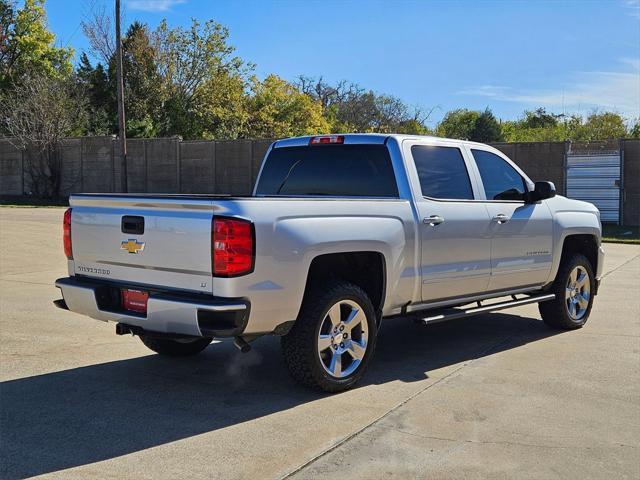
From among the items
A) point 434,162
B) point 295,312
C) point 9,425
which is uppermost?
point 434,162

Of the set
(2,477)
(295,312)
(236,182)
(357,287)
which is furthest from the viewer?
(236,182)

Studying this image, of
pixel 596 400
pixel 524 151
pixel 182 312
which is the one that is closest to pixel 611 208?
pixel 524 151

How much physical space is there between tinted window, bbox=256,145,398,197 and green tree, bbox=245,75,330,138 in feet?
134

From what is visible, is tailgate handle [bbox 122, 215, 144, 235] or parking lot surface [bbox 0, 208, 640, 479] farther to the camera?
tailgate handle [bbox 122, 215, 144, 235]

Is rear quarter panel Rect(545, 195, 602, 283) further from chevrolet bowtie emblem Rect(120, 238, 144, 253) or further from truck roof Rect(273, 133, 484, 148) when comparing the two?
chevrolet bowtie emblem Rect(120, 238, 144, 253)

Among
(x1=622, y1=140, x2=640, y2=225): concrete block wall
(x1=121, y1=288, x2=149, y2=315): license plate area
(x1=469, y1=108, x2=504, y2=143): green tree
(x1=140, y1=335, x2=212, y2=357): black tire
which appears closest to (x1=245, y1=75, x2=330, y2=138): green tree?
(x1=622, y1=140, x2=640, y2=225): concrete block wall

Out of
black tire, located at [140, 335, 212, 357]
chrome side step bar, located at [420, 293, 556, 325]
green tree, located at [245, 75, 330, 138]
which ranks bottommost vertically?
black tire, located at [140, 335, 212, 357]

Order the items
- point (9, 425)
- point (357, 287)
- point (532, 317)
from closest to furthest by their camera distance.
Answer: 1. point (9, 425)
2. point (357, 287)
3. point (532, 317)

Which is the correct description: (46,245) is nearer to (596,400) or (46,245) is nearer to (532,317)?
(532,317)

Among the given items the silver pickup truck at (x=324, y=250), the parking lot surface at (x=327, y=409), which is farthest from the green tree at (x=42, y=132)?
the silver pickup truck at (x=324, y=250)

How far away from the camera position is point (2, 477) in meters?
3.71

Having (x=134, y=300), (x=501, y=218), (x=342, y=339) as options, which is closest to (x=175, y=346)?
(x=134, y=300)

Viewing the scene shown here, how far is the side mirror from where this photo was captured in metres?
6.94

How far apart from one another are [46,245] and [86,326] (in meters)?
7.92
